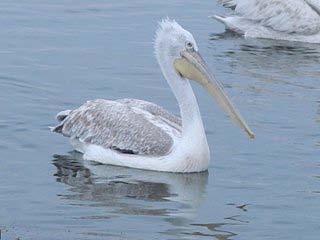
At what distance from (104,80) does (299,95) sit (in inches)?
66.9

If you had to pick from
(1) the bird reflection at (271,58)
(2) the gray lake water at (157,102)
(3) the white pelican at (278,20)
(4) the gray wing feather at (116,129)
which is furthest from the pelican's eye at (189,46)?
(3) the white pelican at (278,20)

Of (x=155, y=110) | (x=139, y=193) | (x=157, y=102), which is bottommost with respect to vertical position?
(x=139, y=193)

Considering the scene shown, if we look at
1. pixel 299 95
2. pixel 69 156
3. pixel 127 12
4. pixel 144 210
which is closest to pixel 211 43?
pixel 127 12

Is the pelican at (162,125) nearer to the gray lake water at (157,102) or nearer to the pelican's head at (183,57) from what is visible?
the pelican's head at (183,57)

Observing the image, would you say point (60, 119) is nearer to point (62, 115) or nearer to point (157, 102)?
point (62, 115)

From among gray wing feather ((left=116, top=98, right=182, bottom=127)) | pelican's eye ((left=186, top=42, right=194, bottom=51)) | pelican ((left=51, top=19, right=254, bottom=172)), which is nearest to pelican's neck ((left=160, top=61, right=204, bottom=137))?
pelican ((left=51, top=19, right=254, bottom=172))

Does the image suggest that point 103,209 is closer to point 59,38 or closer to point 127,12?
point 59,38

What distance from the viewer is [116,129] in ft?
28.2

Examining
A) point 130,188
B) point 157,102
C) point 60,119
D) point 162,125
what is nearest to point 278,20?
point 157,102

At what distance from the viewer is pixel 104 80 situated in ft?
35.5

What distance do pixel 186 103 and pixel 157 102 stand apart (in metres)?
1.75

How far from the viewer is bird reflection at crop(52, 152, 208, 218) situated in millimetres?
7605

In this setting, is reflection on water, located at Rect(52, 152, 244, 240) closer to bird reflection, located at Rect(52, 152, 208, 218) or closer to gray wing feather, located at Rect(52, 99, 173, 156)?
bird reflection, located at Rect(52, 152, 208, 218)

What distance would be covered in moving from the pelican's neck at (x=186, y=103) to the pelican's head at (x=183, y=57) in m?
0.02
